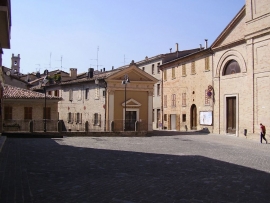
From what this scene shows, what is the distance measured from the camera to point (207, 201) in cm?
745

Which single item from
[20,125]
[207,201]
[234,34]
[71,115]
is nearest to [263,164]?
[207,201]

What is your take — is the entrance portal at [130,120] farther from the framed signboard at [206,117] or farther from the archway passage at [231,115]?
the archway passage at [231,115]

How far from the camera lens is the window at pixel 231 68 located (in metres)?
29.3

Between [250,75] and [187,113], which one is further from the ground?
[250,75]

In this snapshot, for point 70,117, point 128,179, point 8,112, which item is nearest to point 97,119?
point 70,117

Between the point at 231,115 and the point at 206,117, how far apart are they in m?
3.39

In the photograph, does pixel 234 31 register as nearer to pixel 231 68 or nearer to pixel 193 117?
pixel 231 68

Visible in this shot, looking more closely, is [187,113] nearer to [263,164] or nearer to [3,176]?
[263,164]

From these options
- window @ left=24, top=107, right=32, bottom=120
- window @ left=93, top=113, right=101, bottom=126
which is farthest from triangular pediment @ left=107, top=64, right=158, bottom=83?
window @ left=24, top=107, right=32, bottom=120

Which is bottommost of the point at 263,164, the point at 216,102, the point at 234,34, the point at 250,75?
the point at 263,164

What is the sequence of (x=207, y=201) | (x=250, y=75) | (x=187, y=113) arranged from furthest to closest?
(x=187, y=113) < (x=250, y=75) < (x=207, y=201)

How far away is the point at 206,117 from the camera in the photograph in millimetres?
33031

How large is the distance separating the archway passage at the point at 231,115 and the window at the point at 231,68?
2267 millimetres

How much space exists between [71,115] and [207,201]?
3636cm
